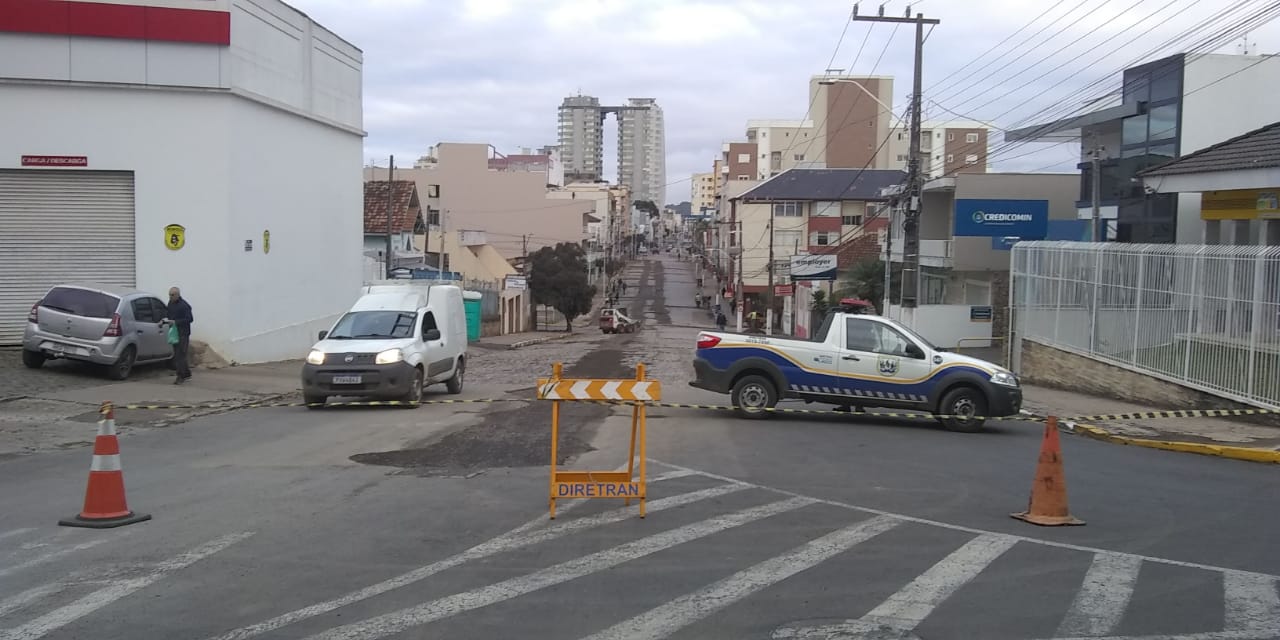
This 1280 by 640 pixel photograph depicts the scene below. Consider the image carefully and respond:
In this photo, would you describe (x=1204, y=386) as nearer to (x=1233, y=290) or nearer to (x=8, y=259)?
(x=1233, y=290)

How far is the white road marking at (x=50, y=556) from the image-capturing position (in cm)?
740

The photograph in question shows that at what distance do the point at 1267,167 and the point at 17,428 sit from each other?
21215 millimetres

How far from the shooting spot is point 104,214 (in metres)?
22.2

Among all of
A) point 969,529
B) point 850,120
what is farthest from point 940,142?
point 969,529

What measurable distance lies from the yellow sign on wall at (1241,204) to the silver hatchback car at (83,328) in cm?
2150

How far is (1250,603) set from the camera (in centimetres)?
693

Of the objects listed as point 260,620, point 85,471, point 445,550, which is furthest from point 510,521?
point 85,471

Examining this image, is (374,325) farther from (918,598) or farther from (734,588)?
(918,598)

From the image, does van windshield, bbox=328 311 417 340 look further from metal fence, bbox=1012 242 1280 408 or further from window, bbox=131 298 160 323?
metal fence, bbox=1012 242 1280 408

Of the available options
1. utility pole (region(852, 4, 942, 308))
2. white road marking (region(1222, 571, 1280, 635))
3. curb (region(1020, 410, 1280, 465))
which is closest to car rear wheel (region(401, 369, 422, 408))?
curb (region(1020, 410, 1280, 465))

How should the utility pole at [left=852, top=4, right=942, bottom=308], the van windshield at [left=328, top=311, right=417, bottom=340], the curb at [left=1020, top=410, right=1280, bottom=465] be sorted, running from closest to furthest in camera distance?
the curb at [left=1020, top=410, right=1280, bottom=465] < the van windshield at [left=328, top=311, right=417, bottom=340] < the utility pole at [left=852, top=4, right=942, bottom=308]

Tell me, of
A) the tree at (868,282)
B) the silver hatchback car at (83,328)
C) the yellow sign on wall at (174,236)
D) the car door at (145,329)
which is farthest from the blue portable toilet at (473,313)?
the silver hatchback car at (83,328)

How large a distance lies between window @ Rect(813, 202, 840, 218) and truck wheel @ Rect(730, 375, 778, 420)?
69.4 metres

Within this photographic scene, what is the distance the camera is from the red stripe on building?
70.4ft
